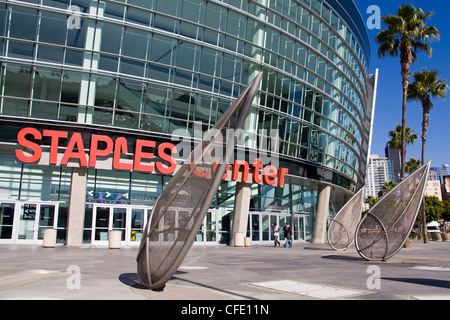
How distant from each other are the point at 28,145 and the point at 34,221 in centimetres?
487

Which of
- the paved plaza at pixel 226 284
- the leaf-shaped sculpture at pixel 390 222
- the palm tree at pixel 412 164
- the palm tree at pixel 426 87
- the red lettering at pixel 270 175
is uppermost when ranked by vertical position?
the palm tree at pixel 426 87

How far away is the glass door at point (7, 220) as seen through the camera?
76.6ft

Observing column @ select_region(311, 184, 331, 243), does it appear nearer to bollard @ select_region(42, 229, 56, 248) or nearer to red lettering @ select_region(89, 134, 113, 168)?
red lettering @ select_region(89, 134, 113, 168)

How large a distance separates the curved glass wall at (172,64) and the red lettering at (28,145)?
49.2 inches

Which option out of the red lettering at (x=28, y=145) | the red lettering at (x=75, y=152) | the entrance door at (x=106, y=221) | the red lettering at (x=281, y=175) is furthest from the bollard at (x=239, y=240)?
the red lettering at (x=28, y=145)

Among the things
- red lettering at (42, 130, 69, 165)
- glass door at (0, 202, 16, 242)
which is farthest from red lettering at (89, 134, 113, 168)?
glass door at (0, 202, 16, 242)

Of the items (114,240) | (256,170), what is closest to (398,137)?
(256,170)

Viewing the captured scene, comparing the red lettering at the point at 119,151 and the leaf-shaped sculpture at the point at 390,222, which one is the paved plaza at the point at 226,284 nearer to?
the leaf-shaped sculpture at the point at 390,222

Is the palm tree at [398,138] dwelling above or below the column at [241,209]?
above

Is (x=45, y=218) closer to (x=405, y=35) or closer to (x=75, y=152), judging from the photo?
(x=75, y=152)

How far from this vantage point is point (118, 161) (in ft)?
78.9

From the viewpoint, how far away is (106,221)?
25219 mm

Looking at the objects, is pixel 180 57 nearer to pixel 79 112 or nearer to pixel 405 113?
pixel 79 112
